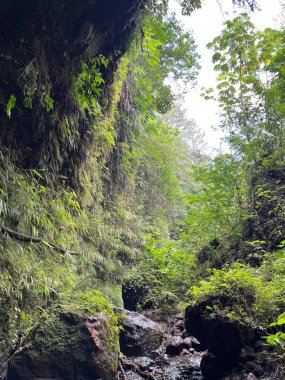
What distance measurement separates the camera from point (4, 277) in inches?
153

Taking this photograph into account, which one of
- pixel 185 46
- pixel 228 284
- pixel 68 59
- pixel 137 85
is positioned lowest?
pixel 228 284

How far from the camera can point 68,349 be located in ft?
14.6

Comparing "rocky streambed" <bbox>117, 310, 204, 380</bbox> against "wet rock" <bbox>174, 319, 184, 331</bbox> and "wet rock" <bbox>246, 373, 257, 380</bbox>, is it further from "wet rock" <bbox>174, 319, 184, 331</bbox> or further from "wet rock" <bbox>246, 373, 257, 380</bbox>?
"wet rock" <bbox>246, 373, 257, 380</bbox>

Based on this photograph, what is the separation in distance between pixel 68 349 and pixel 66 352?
0.04m

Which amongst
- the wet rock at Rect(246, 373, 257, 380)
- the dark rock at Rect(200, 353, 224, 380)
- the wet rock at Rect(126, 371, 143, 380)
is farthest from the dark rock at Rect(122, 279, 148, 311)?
the wet rock at Rect(246, 373, 257, 380)

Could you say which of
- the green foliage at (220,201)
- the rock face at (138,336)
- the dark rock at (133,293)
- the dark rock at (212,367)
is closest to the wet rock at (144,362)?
the rock face at (138,336)

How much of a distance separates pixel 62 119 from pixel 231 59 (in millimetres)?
6877

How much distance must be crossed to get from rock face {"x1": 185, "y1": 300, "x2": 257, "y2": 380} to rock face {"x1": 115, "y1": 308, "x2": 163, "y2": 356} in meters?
1.58

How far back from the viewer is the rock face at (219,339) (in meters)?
4.16

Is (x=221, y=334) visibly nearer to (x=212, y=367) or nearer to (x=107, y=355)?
(x=212, y=367)

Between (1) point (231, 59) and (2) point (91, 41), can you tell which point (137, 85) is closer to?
(1) point (231, 59)

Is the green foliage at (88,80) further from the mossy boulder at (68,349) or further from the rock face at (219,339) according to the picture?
the rock face at (219,339)

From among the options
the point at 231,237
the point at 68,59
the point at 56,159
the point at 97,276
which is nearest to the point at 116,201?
the point at 97,276

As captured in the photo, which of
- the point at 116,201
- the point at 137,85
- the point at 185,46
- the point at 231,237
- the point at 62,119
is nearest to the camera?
the point at 62,119
